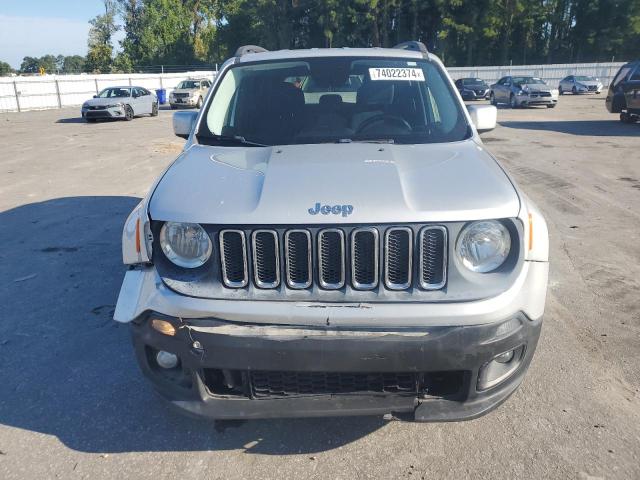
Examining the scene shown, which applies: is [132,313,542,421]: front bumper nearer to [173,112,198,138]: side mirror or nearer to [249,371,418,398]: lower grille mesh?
[249,371,418,398]: lower grille mesh

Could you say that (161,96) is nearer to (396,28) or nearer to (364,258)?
(396,28)

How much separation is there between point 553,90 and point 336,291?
26.8 meters

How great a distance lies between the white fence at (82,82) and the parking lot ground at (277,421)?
28.8 m

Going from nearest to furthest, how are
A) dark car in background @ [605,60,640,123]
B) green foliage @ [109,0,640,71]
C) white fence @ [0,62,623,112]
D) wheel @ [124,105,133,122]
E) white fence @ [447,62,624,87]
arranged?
dark car in background @ [605,60,640,123] < wheel @ [124,105,133,122] < white fence @ [0,62,623,112] < white fence @ [447,62,624,87] < green foliage @ [109,0,640,71]

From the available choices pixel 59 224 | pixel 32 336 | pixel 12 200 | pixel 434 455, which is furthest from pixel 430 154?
pixel 12 200

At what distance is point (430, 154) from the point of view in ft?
10.1

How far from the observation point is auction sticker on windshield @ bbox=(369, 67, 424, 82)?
3.88m

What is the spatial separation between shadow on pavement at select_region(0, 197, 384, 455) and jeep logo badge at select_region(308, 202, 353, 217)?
124 centimetres

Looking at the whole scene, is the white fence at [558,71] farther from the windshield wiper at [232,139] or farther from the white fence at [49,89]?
the windshield wiper at [232,139]

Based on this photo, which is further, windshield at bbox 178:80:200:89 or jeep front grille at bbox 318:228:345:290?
windshield at bbox 178:80:200:89

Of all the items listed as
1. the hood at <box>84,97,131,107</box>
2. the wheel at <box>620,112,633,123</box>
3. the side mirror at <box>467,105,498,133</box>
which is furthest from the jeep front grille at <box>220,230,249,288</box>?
the hood at <box>84,97,131,107</box>

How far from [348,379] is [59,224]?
5.84 metres

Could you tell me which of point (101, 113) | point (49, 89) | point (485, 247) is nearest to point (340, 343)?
point (485, 247)

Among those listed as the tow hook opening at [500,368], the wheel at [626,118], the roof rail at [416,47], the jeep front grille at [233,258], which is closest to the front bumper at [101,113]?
the wheel at [626,118]
